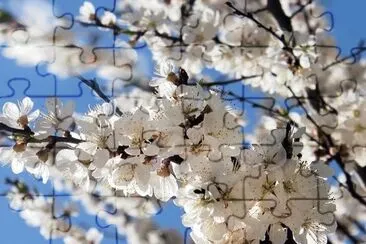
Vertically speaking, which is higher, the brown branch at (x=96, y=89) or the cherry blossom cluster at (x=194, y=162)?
the brown branch at (x=96, y=89)

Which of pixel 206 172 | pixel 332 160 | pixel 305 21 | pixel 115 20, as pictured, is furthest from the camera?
pixel 305 21

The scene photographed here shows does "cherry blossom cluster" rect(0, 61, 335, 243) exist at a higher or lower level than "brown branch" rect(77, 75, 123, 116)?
lower

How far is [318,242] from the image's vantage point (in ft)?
3.18

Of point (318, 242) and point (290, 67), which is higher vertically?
point (290, 67)

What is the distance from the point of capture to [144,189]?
0.96m

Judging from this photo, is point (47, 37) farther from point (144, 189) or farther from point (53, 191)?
point (144, 189)

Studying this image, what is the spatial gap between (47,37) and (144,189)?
74 cm

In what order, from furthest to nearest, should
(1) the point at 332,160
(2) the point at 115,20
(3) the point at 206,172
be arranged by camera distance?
(2) the point at 115,20, (1) the point at 332,160, (3) the point at 206,172

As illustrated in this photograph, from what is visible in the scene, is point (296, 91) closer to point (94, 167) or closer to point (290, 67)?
point (290, 67)

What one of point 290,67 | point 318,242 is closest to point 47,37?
point 290,67

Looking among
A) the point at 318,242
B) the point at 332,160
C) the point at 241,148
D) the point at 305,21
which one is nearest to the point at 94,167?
the point at 241,148

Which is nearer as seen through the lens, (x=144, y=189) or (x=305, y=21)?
(x=144, y=189)

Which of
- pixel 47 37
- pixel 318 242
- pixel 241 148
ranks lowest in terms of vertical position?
pixel 318 242

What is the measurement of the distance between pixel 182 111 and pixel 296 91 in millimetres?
727
